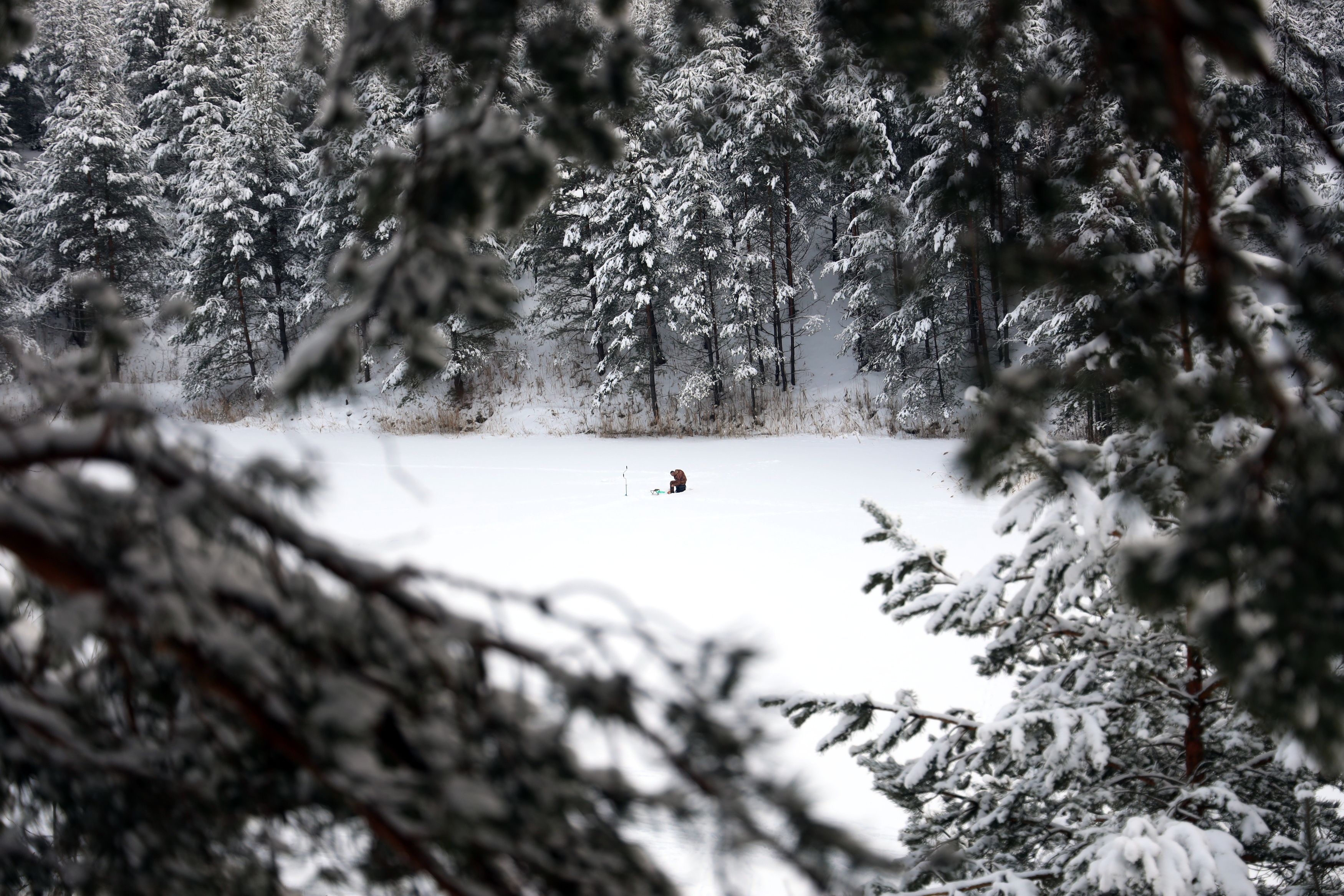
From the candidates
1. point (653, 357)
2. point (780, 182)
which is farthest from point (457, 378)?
point (780, 182)

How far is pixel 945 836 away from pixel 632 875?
2.85 meters

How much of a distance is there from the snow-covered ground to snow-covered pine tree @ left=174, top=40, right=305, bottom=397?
3.87 metres

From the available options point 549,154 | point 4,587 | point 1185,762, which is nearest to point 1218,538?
point 549,154

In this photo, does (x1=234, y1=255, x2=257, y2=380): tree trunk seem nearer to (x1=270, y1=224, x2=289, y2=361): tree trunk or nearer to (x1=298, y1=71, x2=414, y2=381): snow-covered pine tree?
(x1=270, y1=224, x2=289, y2=361): tree trunk

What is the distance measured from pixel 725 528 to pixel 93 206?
17553 millimetres

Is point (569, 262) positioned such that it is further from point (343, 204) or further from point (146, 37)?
point (146, 37)

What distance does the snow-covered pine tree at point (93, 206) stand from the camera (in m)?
18.5

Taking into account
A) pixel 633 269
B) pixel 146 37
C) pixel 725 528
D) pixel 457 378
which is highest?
pixel 146 37

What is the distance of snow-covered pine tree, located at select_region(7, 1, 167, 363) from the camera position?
1852 centimetres

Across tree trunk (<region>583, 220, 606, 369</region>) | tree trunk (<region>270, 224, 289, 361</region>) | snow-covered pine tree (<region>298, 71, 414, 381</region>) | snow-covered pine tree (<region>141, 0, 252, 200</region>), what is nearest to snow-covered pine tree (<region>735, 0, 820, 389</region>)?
tree trunk (<region>583, 220, 606, 369</region>)

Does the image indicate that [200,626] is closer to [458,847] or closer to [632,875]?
[458,847]

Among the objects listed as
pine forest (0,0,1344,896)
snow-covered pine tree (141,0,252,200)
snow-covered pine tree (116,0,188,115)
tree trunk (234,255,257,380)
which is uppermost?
snow-covered pine tree (116,0,188,115)

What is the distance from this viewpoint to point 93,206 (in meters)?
18.9

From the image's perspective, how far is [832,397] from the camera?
2073cm
